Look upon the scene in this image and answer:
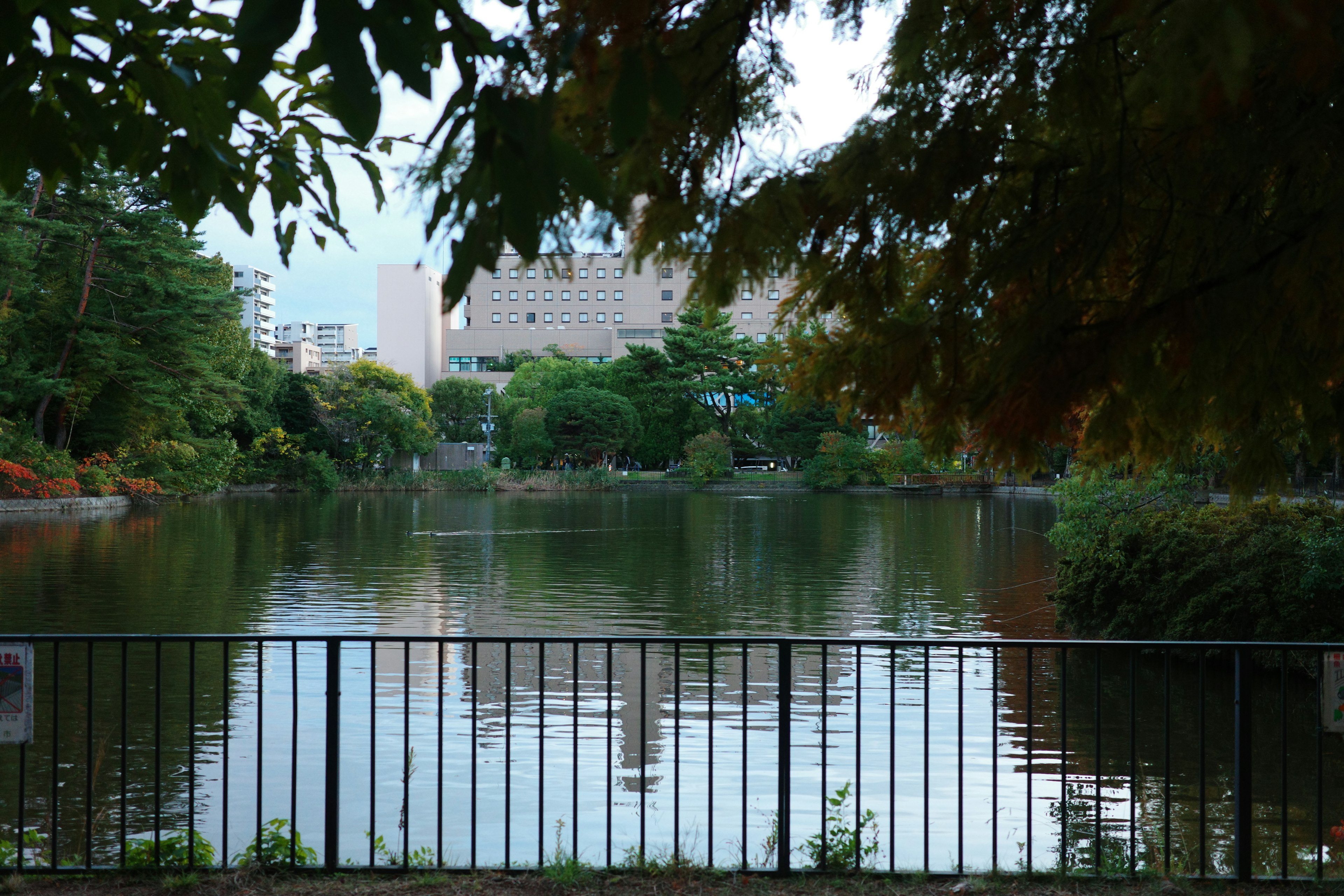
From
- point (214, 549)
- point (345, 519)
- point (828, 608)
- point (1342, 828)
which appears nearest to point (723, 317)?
point (345, 519)

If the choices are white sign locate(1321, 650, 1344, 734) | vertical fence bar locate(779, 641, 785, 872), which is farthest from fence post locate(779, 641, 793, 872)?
white sign locate(1321, 650, 1344, 734)

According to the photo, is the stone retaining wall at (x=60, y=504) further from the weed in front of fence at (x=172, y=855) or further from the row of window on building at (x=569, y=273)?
the row of window on building at (x=569, y=273)

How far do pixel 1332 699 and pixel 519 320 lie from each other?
9990cm

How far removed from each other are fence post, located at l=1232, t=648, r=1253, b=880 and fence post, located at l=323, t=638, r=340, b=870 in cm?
355

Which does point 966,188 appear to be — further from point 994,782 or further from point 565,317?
point 565,317

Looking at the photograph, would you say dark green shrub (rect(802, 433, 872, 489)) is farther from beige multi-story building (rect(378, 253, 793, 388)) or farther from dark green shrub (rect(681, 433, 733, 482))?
beige multi-story building (rect(378, 253, 793, 388))

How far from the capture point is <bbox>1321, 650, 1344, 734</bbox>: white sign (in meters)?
4.12

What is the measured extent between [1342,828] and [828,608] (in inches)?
379

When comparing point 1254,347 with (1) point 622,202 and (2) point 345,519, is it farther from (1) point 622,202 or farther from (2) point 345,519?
(2) point 345,519

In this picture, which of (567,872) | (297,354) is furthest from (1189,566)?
(297,354)

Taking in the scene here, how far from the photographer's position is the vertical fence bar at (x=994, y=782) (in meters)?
4.16

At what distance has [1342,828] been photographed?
4.91 metres

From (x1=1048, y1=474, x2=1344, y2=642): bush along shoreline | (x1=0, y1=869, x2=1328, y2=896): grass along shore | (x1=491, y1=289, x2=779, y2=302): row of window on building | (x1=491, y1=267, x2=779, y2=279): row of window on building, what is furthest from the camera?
(x1=491, y1=289, x2=779, y2=302): row of window on building

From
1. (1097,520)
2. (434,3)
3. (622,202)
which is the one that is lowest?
(1097,520)
